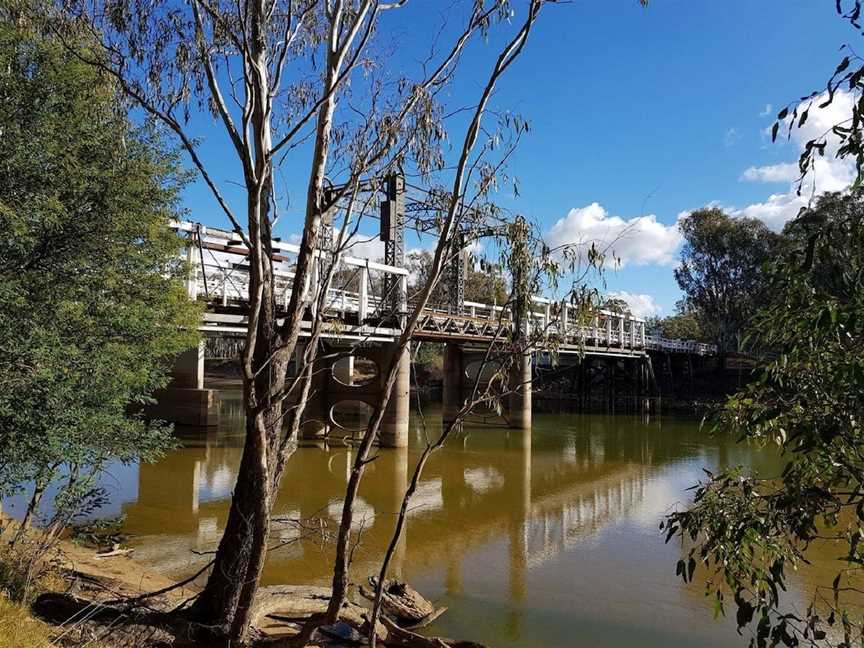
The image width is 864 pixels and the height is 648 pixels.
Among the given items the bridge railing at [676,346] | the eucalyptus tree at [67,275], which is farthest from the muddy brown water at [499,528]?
the bridge railing at [676,346]

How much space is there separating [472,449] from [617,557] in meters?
9.87

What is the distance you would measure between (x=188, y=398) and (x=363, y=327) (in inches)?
507

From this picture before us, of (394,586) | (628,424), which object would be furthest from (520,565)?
(628,424)

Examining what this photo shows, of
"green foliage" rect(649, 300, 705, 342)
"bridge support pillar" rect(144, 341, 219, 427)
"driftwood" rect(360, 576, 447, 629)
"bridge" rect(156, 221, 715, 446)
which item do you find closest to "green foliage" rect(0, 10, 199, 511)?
"bridge" rect(156, 221, 715, 446)

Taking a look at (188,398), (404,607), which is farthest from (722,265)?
(404,607)

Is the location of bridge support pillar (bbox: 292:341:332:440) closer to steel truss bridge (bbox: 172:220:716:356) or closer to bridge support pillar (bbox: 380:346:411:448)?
bridge support pillar (bbox: 380:346:411:448)

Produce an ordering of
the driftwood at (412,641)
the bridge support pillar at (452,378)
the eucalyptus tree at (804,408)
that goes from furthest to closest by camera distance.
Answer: the bridge support pillar at (452,378), the driftwood at (412,641), the eucalyptus tree at (804,408)

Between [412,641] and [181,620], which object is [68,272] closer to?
[181,620]

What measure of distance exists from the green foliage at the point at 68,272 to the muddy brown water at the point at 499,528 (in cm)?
222

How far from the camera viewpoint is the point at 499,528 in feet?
32.8

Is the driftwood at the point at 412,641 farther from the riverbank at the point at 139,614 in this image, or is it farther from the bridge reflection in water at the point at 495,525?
the bridge reflection in water at the point at 495,525

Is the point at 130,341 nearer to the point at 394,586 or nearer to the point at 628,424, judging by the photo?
the point at 394,586

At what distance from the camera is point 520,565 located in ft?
26.2

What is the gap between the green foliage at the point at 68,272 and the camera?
18.3 feet
